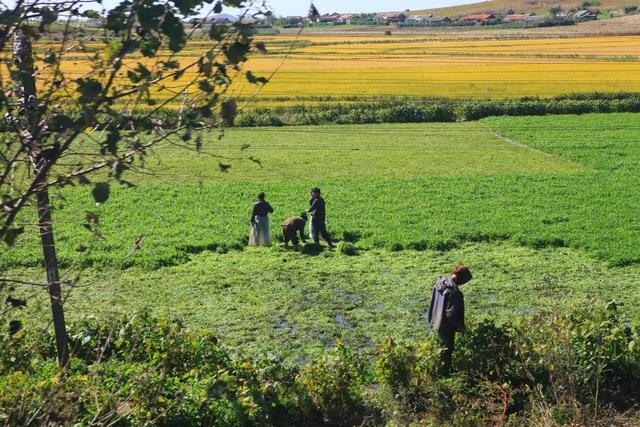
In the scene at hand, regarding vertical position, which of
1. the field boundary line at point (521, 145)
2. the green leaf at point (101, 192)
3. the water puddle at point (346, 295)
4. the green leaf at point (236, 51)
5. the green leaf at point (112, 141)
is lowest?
the field boundary line at point (521, 145)

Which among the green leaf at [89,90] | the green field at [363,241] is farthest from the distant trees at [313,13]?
the green field at [363,241]

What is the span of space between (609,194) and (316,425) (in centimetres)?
1430

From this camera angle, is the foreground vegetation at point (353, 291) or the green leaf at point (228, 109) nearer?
the green leaf at point (228, 109)

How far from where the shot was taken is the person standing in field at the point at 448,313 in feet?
31.1

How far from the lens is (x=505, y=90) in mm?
39688

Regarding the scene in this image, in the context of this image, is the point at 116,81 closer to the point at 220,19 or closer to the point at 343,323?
the point at 220,19

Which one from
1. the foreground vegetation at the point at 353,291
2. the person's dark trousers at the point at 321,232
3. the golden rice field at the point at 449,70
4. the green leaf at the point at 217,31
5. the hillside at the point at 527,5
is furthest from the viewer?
the hillside at the point at 527,5

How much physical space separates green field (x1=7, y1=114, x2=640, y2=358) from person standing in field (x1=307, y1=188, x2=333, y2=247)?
604 mm

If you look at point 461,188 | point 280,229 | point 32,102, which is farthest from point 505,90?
point 32,102

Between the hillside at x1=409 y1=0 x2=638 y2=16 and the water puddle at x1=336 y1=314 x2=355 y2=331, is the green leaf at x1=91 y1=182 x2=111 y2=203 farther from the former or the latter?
the hillside at x1=409 y1=0 x2=638 y2=16

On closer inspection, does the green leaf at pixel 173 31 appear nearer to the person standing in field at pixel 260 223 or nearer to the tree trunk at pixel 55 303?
the tree trunk at pixel 55 303

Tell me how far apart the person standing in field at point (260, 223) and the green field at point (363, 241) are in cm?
35

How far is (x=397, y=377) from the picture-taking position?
9.20m

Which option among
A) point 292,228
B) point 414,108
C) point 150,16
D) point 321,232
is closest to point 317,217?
point 321,232
